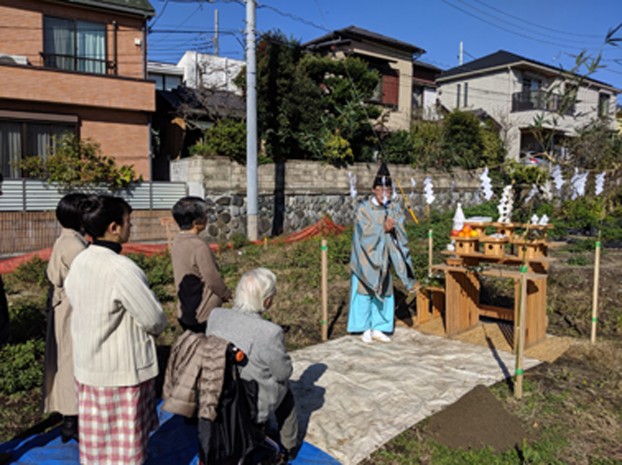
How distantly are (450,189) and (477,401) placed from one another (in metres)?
16.2

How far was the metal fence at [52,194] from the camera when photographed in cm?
1180

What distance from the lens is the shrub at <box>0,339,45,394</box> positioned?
461cm

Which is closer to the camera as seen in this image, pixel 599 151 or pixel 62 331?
pixel 62 331

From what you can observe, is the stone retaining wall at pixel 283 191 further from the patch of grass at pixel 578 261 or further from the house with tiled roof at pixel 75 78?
the patch of grass at pixel 578 261

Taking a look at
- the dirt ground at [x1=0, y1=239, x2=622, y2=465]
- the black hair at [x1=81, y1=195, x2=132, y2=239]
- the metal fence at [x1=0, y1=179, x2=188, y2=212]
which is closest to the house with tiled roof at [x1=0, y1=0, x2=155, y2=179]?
the metal fence at [x1=0, y1=179, x2=188, y2=212]

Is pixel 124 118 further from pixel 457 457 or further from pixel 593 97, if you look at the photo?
pixel 593 97

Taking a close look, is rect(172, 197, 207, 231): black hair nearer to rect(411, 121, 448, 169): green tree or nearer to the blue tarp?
the blue tarp

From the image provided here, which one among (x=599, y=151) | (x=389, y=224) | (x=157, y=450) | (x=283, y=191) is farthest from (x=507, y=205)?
(x=599, y=151)

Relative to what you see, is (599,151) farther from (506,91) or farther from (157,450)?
(506,91)

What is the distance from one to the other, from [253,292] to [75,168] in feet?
38.1

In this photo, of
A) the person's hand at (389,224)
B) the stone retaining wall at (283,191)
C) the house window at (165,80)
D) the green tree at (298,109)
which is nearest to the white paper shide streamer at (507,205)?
the person's hand at (389,224)

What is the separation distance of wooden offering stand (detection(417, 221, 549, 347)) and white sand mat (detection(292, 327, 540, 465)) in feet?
1.53

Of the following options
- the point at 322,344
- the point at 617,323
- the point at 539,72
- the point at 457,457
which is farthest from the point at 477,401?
the point at 539,72

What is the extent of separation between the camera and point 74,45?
578 inches
